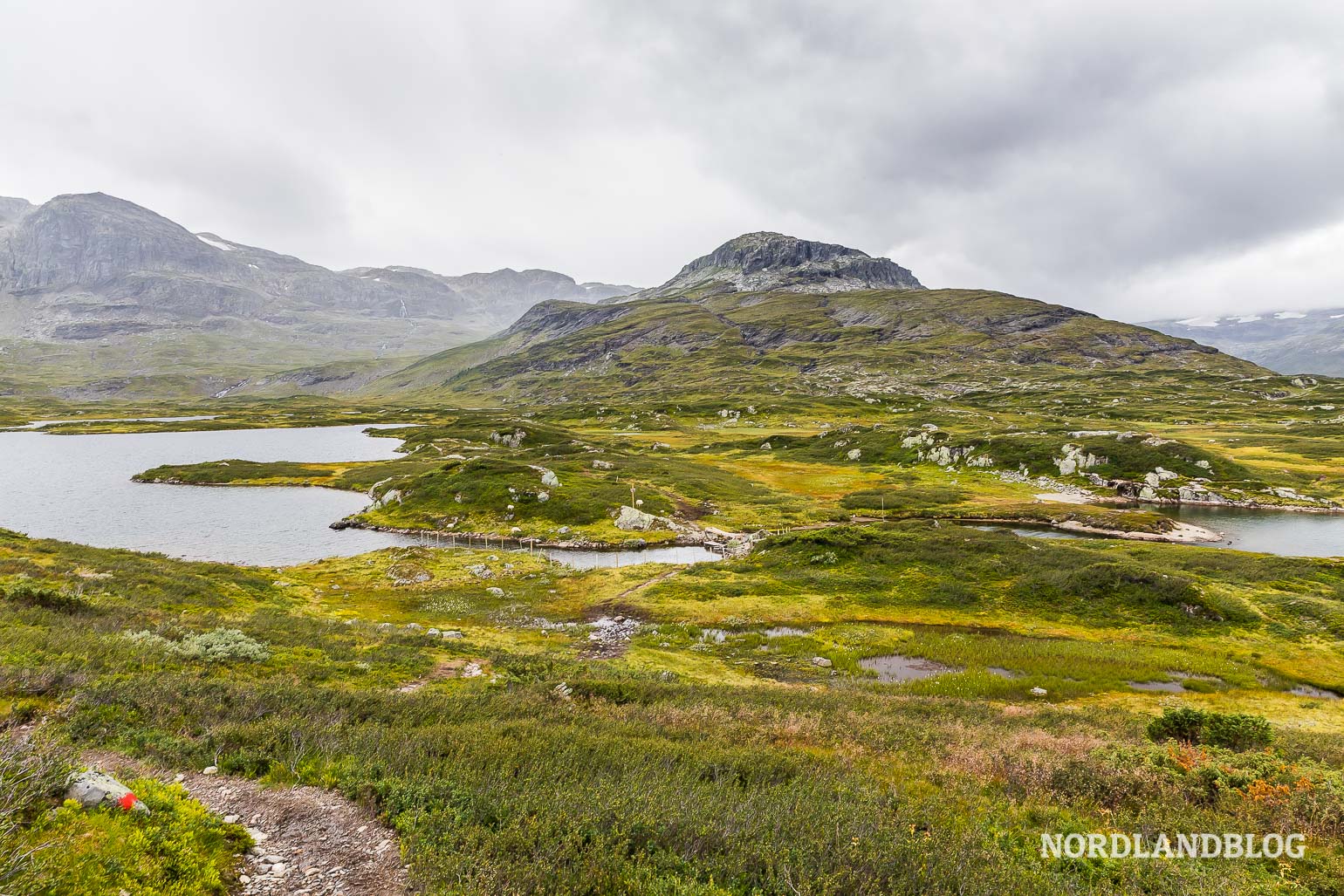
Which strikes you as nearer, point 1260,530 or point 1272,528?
point 1260,530

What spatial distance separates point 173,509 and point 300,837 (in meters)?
98.8

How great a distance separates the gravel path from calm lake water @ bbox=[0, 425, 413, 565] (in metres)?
57.7

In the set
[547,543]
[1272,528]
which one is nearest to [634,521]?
[547,543]

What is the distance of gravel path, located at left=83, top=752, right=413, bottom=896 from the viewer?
8.16m

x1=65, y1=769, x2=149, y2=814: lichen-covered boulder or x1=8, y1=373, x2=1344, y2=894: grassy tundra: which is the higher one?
x1=65, y1=769, x2=149, y2=814: lichen-covered boulder

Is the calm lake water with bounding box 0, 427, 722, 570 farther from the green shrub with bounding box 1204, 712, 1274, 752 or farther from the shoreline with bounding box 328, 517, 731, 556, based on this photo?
the green shrub with bounding box 1204, 712, 1274, 752

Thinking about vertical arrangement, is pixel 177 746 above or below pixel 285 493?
above

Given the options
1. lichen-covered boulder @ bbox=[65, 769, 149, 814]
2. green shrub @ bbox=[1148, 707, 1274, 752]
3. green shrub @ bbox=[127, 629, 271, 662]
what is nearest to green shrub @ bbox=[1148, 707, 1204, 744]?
green shrub @ bbox=[1148, 707, 1274, 752]

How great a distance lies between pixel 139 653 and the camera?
1780 centimetres

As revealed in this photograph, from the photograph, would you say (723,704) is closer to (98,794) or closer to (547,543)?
(98,794)

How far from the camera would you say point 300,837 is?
367 inches

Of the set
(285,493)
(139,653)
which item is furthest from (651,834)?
(285,493)

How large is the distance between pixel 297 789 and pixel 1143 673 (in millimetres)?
39254

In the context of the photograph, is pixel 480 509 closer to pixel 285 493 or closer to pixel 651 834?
pixel 285 493
